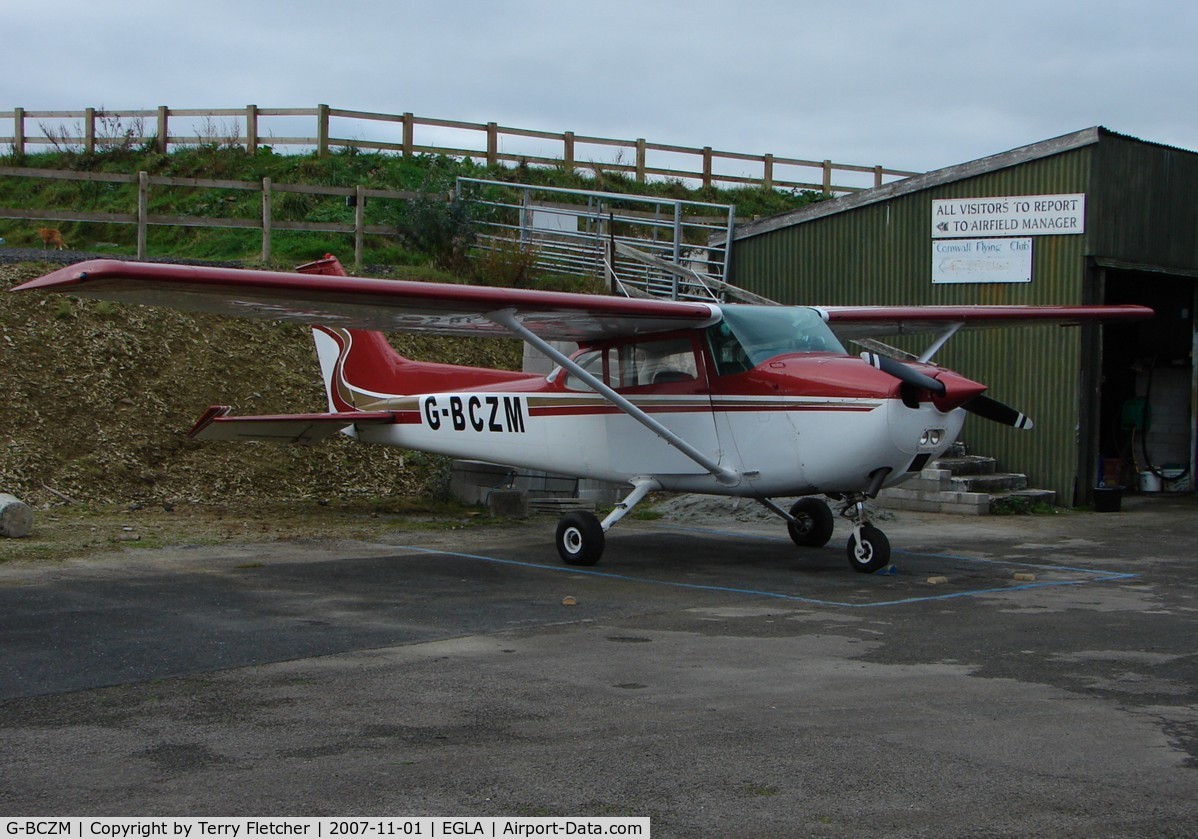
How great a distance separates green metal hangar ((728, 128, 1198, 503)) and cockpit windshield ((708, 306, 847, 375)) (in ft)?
22.8

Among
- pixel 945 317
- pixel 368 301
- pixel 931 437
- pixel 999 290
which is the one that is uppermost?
pixel 999 290

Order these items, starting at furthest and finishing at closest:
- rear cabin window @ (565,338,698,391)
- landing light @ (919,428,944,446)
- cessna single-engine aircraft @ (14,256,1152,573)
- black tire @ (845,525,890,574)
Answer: rear cabin window @ (565,338,698,391) → black tire @ (845,525,890,574) → landing light @ (919,428,944,446) → cessna single-engine aircraft @ (14,256,1152,573)

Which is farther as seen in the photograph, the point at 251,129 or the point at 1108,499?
the point at 251,129

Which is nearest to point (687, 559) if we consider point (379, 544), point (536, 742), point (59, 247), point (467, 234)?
point (379, 544)

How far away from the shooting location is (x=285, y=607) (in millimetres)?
8227

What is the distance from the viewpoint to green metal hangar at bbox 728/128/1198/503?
16109 millimetres

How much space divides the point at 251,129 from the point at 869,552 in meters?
23.2

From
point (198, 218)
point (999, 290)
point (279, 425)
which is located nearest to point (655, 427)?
point (279, 425)

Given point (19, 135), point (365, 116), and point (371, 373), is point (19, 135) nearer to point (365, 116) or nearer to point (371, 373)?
point (365, 116)

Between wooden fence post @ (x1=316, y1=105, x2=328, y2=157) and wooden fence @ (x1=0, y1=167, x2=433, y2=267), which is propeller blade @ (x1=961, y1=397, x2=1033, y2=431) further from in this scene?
wooden fence post @ (x1=316, y1=105, x2=328, y2=157)

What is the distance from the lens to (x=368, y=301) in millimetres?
9164

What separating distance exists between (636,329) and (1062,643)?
4.91 m

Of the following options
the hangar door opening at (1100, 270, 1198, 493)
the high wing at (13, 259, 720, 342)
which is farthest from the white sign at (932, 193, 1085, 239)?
the high wing at (13, 259, 720, 342)

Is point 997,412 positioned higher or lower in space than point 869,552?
higher
